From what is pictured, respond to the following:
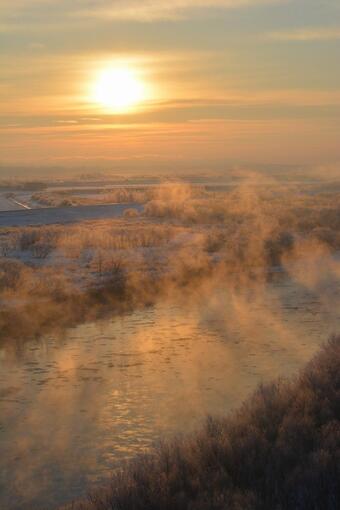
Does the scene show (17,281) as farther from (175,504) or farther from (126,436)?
(175,504)

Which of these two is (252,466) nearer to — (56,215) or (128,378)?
(128,378)

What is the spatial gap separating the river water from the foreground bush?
1.10 m

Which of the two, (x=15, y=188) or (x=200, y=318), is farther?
(x=15, y=188)

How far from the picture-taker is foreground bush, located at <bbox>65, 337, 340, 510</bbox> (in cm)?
629

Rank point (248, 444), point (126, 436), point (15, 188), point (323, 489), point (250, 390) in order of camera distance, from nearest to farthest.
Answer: point (323, 489)
point (248, 444)
point (126, 436)
point (250, 390)
point (15, 188)

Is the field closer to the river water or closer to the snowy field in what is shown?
the river water

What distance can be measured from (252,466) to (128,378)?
4.71m

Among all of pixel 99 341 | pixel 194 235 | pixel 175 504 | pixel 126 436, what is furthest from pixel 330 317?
pixel 194 235

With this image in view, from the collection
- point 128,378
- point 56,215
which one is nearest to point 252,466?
point 128,378

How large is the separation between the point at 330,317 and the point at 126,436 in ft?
24.3

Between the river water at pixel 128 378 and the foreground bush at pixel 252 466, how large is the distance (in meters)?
1.10

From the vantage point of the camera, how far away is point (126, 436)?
9.02m

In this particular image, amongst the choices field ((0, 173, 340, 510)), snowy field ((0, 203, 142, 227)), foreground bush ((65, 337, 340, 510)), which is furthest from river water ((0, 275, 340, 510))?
snowy field ((0, 203, 142, 227))

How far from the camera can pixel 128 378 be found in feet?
37.3
